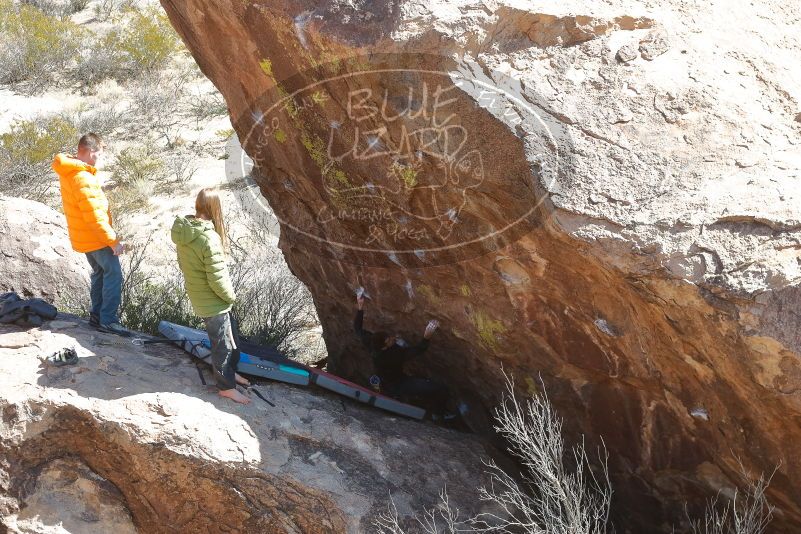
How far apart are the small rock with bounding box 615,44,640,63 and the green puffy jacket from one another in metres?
2.06

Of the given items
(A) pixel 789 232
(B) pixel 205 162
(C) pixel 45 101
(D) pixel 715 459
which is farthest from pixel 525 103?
(C) pixel 45 101

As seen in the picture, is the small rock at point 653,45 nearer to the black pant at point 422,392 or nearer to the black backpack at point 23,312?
the black pant at point 422,392

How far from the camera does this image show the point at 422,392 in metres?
4.98

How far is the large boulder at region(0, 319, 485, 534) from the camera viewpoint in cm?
394

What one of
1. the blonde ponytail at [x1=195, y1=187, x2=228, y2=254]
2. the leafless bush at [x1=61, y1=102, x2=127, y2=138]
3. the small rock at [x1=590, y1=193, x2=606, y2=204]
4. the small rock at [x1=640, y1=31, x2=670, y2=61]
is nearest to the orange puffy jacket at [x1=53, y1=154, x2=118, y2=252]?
the blonde ponytail at [x1=195, y1=187, x2=228, y2=254]

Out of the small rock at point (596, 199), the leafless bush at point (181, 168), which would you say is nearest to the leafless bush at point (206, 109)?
the leafless bush at point (181, 168)

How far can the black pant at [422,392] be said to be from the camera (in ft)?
16.3

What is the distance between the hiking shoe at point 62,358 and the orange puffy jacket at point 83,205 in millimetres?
696

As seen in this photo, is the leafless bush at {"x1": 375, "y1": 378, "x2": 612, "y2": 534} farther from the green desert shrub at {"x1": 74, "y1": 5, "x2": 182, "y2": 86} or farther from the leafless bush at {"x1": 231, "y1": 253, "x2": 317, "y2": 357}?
the green desert shrub at {"x1": 74, "y1": 5, "x2": 182, "y2": 86}

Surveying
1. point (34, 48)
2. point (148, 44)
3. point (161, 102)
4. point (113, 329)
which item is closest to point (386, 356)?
point (113, 329)

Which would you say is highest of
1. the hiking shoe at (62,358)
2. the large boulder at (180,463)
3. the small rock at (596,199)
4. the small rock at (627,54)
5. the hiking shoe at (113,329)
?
the small rock at (627,54)

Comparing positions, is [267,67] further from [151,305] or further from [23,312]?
[151,305]

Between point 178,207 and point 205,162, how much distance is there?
54.0 inches

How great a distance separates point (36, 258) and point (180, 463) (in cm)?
302
